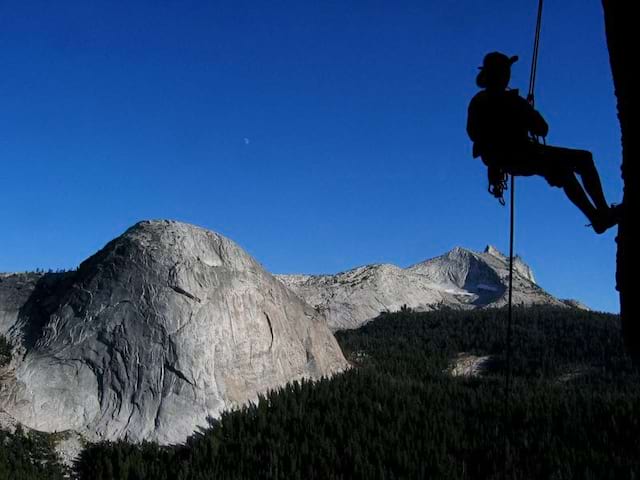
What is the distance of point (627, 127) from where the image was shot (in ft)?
12.9

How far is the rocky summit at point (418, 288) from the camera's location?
40312 millimetres

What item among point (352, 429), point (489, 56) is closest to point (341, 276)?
point (352, 429)

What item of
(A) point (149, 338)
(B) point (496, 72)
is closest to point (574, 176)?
(B) point (496, 72)

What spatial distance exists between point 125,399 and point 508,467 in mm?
9097

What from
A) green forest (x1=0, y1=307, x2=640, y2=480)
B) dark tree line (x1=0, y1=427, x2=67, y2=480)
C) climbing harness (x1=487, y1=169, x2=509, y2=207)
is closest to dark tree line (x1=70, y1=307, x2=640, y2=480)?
green forest (x1=0, y1=307, x2=640, y2=480)

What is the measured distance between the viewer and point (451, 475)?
1229 centimetres

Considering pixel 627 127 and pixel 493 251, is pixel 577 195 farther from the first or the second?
pixel 493 251

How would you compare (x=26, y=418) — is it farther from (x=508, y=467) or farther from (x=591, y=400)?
(x=591, y=400)

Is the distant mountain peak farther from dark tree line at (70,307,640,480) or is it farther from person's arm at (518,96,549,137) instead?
person's arm at (518,96,549,137)

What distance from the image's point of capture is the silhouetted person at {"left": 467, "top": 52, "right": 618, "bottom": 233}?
5512mm

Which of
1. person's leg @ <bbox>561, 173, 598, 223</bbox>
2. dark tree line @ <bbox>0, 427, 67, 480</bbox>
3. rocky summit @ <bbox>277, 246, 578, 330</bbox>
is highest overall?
rocky summit @ <bbox>277, 246, 578, 330</bbox>

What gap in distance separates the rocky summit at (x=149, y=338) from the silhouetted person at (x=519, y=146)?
12.3 meters

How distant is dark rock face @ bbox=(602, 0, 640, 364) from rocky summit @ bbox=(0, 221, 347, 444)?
13697 mm

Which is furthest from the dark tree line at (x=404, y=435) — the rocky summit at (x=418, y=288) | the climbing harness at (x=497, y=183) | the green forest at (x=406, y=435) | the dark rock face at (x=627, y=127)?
the rocky summit at (x=418, y=288)
